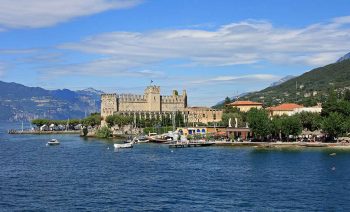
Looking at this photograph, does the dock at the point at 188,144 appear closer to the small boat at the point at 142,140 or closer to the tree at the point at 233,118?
the small boat at the point at 142,140

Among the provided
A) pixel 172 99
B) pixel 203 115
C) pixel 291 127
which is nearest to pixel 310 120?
pixel 291 127

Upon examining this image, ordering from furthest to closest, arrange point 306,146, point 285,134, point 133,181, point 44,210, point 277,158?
point 285,134
point 306,146
point 277,158
point 133,181
point 44,210

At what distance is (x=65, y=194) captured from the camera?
157 feet

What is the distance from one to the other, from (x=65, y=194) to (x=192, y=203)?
11.2 meters

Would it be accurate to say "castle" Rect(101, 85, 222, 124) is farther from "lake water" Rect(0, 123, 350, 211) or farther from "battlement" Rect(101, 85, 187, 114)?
"lake water" Rect(0, 123, 350, 211)

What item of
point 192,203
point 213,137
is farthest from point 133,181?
point 213,137

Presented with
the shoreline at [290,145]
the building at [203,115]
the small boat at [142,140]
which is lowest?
the shoreline at [290,145]

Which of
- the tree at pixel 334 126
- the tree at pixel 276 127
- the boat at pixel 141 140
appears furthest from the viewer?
the boat at pixel 141 140

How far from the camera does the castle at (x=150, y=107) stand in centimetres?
17300

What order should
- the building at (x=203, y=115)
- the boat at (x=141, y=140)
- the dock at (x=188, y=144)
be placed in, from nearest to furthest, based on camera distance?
the dock at (x=188, y=144), the boat at (x=141, y=140), the building at (x=203, y=115)

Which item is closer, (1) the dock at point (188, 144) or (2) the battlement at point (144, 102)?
(1) the dock at point (188, 144)

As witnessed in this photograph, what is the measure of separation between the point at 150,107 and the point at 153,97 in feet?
10.7

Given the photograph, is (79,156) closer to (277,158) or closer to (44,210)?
(277,158)

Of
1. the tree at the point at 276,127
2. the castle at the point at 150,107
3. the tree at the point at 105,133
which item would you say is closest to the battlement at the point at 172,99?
the castle at the point at 150,107
